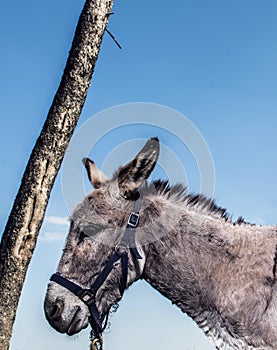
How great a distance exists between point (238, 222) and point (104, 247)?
1.33 metres

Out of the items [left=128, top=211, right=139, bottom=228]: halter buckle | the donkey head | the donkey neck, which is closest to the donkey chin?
the donkey head

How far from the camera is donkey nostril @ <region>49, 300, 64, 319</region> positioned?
6520 millimetres

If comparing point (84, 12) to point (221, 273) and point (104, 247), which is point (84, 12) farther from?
point (221, 273)

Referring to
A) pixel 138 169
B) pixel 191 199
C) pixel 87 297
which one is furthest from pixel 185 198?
pixel 87 297

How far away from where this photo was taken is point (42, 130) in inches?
268

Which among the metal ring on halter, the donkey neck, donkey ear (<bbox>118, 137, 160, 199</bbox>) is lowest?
the metal ring on halter

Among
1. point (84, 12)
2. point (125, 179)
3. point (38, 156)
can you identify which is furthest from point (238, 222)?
point (84, 12)

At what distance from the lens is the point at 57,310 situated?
21.4 feet

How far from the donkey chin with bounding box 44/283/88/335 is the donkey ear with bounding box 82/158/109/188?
43.6 inches

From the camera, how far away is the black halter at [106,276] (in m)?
6.53

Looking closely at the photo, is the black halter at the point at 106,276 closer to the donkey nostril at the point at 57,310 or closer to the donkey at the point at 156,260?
the donkey at the point at 156,260

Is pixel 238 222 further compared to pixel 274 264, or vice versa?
pixel 238 222

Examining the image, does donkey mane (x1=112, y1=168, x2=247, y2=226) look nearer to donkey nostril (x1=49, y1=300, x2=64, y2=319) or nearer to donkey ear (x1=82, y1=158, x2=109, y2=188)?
donkey ear (x1=82, y1=158, x2=109, y2=188)

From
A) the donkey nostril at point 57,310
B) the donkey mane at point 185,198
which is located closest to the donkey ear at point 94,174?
the donkey mane at point 185,198
